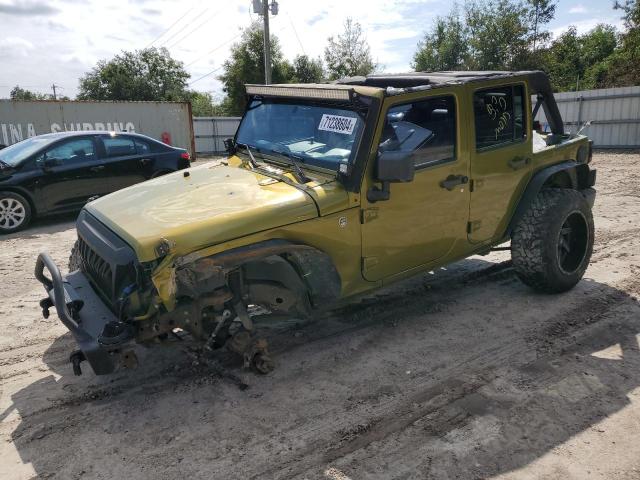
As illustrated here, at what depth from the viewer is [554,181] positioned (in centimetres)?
529

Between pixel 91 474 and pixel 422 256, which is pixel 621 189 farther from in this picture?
A: pixel 91 474

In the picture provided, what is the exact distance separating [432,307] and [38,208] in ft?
21.7

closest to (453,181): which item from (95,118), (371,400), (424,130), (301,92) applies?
(424,130)

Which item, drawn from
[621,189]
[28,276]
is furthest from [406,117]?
[621,189]

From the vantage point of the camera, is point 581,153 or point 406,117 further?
point 581,153

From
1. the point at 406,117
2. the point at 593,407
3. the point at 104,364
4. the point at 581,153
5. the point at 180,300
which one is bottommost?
the point at 593,407

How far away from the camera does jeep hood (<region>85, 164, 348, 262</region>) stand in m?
3.15

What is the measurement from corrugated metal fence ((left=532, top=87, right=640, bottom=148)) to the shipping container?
11.6m

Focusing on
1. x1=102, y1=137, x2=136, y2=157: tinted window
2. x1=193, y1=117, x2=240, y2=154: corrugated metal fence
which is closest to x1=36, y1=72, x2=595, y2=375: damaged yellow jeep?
x1=102, y1=137, x2=136, y2=157: tinted window

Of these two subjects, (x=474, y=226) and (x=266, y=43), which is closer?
(x=474, y=226)

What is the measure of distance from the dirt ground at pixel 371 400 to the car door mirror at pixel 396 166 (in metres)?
1.42

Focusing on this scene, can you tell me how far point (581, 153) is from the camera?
548 centimetres

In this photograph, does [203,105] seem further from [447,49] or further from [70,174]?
[70,174]

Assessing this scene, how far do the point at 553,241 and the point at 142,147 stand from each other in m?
7.38
